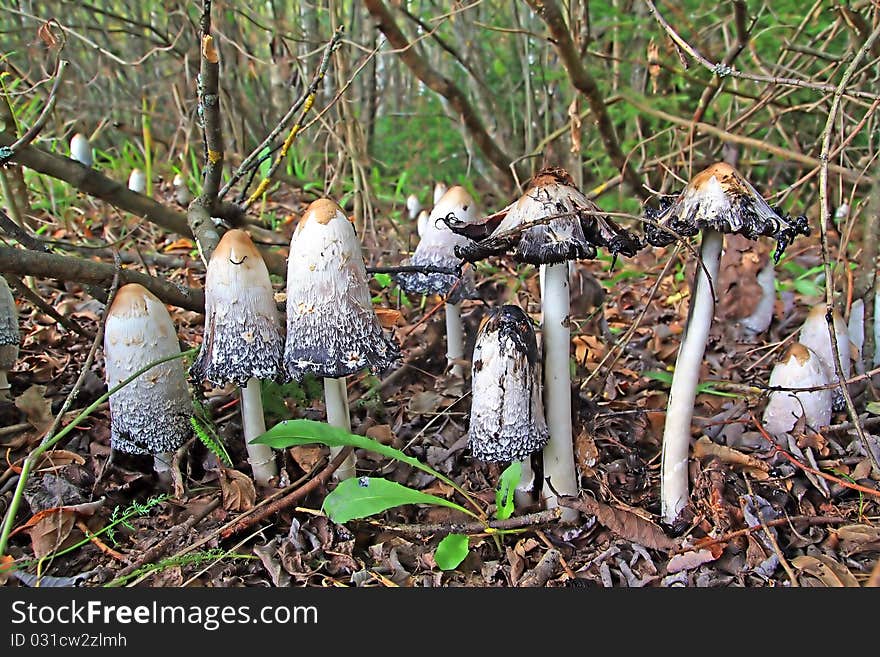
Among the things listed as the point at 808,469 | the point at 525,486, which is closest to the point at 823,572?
the point at 808,469

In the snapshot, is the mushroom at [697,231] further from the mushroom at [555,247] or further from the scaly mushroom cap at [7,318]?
the scaly mushroom cap at [7,318]

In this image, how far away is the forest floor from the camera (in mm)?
1840

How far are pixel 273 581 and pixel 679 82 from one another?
3469mm

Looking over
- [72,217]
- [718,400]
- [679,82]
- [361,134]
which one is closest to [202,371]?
[718,400]

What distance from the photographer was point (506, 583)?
6.07 feet

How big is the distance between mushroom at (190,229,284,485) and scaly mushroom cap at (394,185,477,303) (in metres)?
0.67

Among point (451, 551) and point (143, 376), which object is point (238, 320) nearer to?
point (143, 376)

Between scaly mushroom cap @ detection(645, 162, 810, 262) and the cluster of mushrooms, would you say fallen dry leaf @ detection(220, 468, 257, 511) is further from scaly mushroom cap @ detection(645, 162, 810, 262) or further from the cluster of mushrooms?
scaly mushroom cap @ detection(645, 162, 810, 262)

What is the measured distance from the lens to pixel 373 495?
6.00ft

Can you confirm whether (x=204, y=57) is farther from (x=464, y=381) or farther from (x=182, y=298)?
(x=464, y=381)

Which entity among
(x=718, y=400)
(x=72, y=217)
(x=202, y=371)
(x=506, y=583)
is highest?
(x=72, y=217)

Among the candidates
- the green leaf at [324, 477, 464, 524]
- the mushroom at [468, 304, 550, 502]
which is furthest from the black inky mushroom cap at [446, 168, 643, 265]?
the green leaf at [324, 477, 464, 524]

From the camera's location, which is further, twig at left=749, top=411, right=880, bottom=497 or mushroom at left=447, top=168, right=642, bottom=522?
twig at left=749, top=411, right=880, bottom=497

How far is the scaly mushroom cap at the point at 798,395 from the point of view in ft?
7.04
